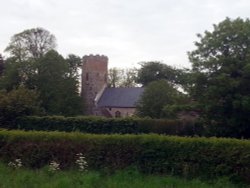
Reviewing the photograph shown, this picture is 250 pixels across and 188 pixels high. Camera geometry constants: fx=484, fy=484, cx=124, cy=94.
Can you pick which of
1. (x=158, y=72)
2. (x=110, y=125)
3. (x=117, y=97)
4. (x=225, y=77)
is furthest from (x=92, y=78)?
(x=225, y=77)

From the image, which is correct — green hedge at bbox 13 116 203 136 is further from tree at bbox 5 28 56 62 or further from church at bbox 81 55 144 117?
church at bbox 81 55 144 117

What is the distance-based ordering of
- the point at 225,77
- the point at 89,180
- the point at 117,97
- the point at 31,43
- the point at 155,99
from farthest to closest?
the point at 117,97
the point at 31,43
the point at 155,99
the point at 225,77
the point at 89,180

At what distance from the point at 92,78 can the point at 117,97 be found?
5699 millimetres

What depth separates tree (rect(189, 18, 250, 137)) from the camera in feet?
112

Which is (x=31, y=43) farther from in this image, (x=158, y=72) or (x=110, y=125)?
(x=110, y=125)

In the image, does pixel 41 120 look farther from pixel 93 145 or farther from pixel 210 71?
pixel 93 145

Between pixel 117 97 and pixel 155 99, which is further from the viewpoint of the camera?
pixel 117 97

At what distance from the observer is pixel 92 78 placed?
8675cm

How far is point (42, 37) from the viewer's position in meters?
69.2

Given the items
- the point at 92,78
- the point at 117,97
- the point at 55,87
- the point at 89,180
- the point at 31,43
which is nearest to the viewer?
the point at 89,180

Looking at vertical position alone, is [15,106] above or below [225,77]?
below

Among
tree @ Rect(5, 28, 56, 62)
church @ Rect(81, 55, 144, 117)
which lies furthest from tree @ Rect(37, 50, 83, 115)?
church @ Rect(81, 55, 144, 117)

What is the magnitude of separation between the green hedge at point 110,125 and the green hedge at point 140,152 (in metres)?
19.6

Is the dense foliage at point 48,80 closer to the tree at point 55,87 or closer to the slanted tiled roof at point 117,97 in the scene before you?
the tree at point 55,87
